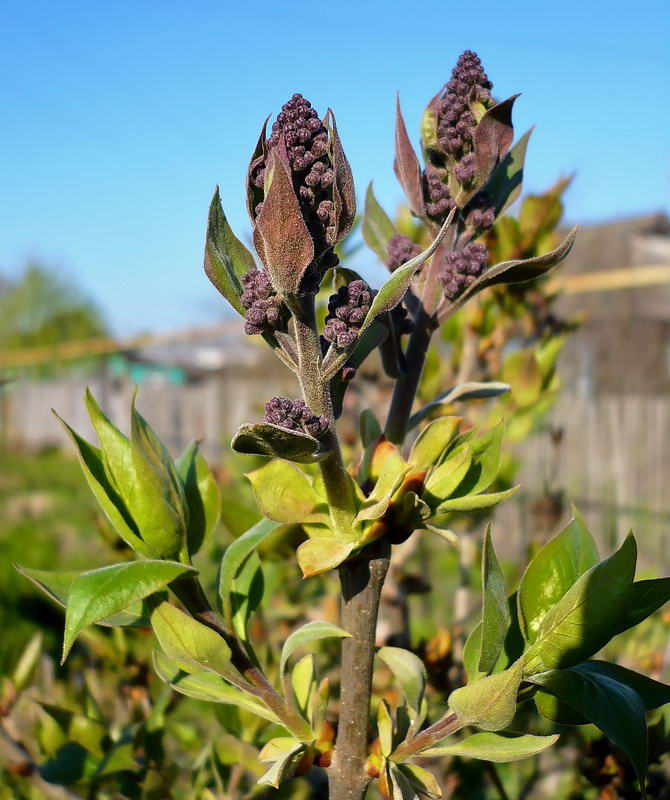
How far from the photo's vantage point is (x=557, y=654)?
62cm

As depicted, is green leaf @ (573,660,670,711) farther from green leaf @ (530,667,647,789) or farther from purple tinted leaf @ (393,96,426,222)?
purple tinted leaf @ (393,96,426,222)

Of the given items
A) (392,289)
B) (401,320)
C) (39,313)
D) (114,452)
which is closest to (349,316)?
(392,289)

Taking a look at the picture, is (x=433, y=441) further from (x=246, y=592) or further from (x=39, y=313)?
(x=39, y=313)

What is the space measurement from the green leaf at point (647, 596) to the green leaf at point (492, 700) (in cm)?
11

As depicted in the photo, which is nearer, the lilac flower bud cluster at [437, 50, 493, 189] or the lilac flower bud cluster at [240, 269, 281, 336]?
the lilac flower bud cluster at [240, 269, 281, 336]

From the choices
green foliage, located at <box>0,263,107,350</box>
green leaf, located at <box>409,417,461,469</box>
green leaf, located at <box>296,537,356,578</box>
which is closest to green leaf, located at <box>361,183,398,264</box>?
green leaf, located at <box>409,417,461,469</box>

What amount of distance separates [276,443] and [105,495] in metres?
0.22

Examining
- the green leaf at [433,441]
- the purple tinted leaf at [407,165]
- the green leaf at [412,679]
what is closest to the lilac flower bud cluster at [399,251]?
the purple tinted leaf at [407,165]

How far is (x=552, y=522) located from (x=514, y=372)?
16.6 inches

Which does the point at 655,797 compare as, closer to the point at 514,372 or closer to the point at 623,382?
the point at 514,372

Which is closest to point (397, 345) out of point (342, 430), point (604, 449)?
point (342, 430)

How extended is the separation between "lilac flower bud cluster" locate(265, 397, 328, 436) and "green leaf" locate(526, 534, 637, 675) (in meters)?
0.23

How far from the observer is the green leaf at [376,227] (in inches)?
33.6

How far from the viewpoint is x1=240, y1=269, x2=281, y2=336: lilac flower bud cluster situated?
0.58 meters
